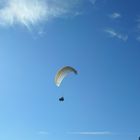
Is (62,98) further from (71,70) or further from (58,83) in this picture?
(71,70)

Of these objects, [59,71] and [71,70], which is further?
[59,71]

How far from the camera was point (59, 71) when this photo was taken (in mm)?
41938

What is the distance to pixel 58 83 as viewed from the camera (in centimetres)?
4128

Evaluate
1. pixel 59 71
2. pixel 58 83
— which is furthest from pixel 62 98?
pixel 59 71

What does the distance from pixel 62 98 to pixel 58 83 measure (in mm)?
3633

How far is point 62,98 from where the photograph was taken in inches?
1578

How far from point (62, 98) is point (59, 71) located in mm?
6394

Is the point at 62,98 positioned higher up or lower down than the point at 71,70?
lower down

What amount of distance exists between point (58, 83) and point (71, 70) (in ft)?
16.1

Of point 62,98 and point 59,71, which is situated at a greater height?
point 59,71

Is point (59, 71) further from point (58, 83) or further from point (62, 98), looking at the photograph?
point (62, 98)

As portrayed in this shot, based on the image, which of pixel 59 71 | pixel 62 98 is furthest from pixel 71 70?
pixel 62 98

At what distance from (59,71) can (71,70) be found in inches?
165
